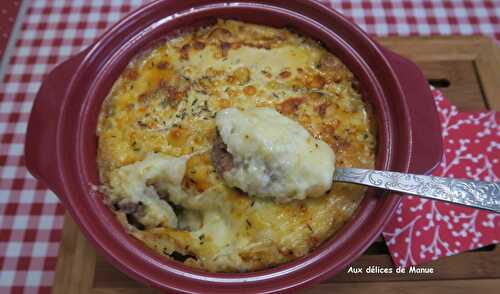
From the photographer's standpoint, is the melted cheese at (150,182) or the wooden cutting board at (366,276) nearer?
the melted cheese at (150,182)

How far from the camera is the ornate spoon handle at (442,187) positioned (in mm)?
1073

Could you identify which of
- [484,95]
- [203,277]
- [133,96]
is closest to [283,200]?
[203,277]

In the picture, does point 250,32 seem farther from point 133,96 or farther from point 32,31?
point 32,31

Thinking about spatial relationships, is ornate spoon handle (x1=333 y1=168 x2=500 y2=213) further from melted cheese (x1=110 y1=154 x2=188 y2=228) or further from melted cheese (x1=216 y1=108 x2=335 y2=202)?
melted cheese (x1=110 y1=154 x2=188 y2=228)

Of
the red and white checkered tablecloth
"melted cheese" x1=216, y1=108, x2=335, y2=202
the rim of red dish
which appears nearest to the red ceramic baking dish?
the rim of red dish

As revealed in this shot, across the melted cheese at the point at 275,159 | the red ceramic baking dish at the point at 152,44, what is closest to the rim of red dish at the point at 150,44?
the red ceramic baking dish at the point at 152,44

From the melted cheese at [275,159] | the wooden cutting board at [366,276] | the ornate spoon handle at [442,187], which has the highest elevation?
the ornate spoon handle at [442,187]

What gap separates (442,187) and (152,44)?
991mm

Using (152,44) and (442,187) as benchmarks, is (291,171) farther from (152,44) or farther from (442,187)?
(152,44)

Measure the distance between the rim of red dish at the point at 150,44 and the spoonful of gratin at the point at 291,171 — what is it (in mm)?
74

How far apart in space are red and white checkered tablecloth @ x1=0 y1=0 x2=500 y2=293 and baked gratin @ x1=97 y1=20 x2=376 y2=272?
503 millimetres

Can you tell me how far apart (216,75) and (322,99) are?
34cm

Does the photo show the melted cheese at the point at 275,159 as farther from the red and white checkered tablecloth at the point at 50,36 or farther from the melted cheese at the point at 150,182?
the red and white checkered tablecloth at the point at 50,36

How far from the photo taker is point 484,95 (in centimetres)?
163
